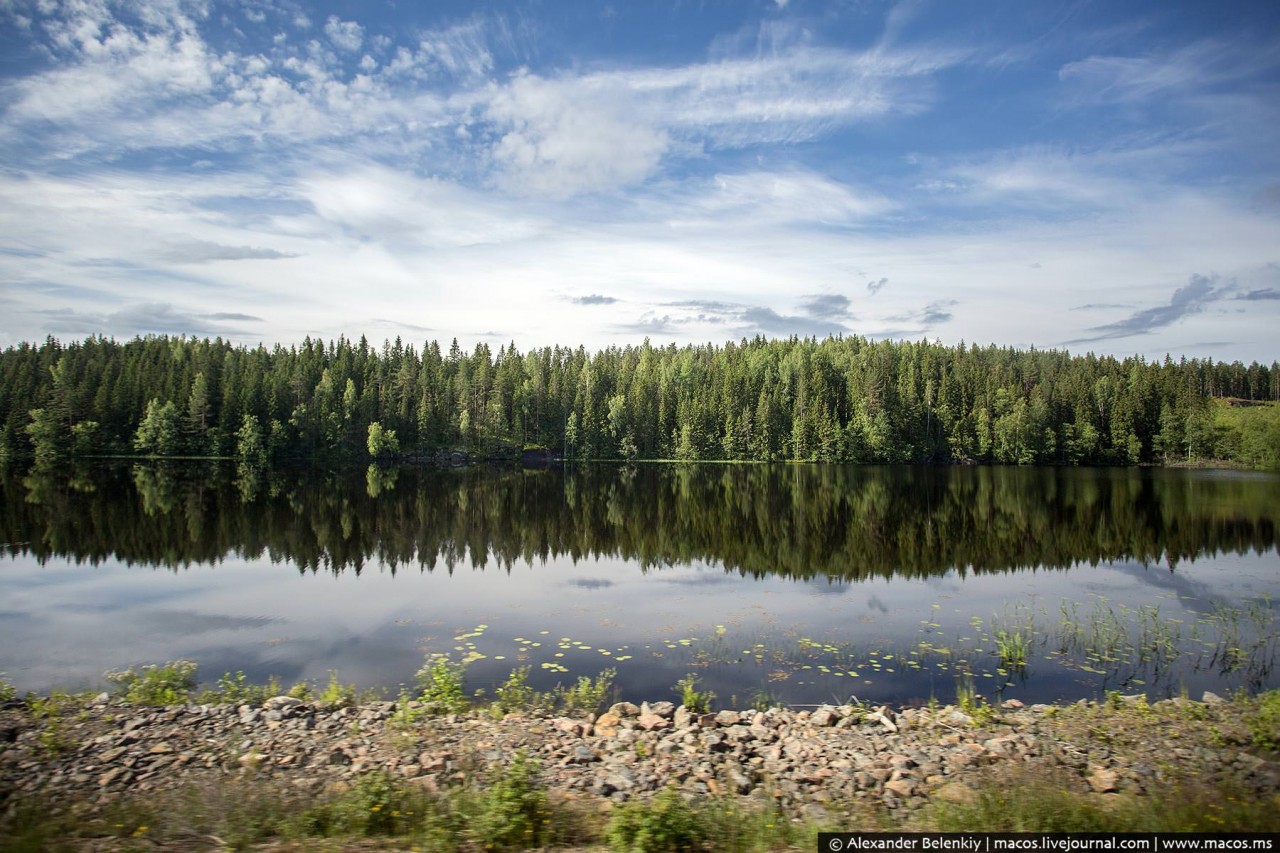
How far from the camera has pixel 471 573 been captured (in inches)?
1160

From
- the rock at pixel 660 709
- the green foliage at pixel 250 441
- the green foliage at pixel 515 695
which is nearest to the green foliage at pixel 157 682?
the green foliage at pixel 515 695

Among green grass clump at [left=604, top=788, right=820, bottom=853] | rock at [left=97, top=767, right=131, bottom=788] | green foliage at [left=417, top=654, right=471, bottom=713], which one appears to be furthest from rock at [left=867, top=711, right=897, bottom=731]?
rock at [left=97, top=767, right=131, bottom=788]

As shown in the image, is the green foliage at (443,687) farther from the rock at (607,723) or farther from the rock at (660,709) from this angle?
Result: the rock at (660,709)

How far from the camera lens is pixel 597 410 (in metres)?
137

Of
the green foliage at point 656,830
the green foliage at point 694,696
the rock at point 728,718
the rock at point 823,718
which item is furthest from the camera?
the green foliage at point 694,696

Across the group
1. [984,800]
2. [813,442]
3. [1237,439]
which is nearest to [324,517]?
[984,800]

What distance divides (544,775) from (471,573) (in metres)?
19.7

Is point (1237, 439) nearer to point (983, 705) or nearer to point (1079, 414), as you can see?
point (1079, 414)

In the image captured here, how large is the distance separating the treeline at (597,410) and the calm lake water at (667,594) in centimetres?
6436

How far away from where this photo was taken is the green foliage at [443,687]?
46.3 feet

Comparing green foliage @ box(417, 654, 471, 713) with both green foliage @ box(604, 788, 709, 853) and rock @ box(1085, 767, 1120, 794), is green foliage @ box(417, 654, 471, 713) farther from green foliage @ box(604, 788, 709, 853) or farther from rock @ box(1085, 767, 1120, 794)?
rock @ box(1085, 767, 1120, 794)

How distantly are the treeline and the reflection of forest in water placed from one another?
36852mm

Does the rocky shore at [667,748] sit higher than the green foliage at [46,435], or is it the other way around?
the green foliage at [46,435]

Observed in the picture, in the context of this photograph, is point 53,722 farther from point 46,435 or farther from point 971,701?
point 46,435
